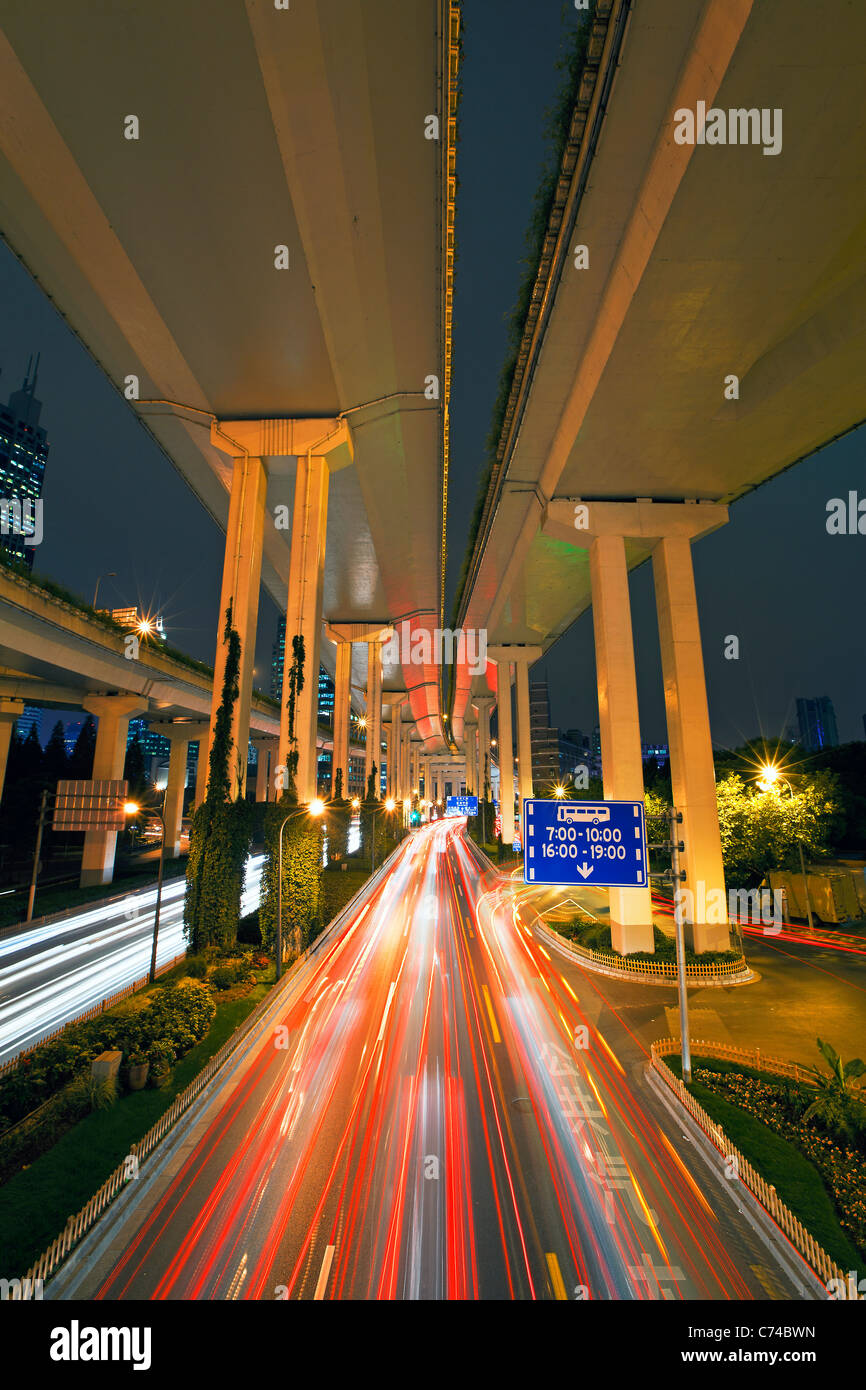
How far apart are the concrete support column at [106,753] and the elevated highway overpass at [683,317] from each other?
26733 millimetres

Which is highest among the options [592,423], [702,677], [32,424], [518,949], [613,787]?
[32,424]

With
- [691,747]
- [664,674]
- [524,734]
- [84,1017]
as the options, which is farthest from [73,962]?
[524,734]

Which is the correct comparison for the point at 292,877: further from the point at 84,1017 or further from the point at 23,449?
the point at 23,449

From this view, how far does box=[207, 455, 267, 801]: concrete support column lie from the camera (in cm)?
2170

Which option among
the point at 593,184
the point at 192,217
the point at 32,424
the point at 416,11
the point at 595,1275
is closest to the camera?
the point at 595,1275

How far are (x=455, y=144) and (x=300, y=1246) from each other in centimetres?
2278

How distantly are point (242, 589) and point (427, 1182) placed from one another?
19.9 m

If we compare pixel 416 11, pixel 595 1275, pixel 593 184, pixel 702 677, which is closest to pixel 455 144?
pixel 416 11

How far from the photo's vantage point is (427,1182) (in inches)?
348

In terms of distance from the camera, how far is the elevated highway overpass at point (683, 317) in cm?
1084

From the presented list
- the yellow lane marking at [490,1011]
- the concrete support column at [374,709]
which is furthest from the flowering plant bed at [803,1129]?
the concrete support column at [374,709]

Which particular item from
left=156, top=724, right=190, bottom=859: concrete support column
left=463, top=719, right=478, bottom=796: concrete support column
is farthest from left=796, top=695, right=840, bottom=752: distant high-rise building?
left=156, top=724, right=190, bottom=859: concrete support column

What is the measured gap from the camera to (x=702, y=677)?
74.5 ft

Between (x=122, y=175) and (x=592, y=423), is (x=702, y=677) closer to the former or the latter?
(x=592, y=423)
